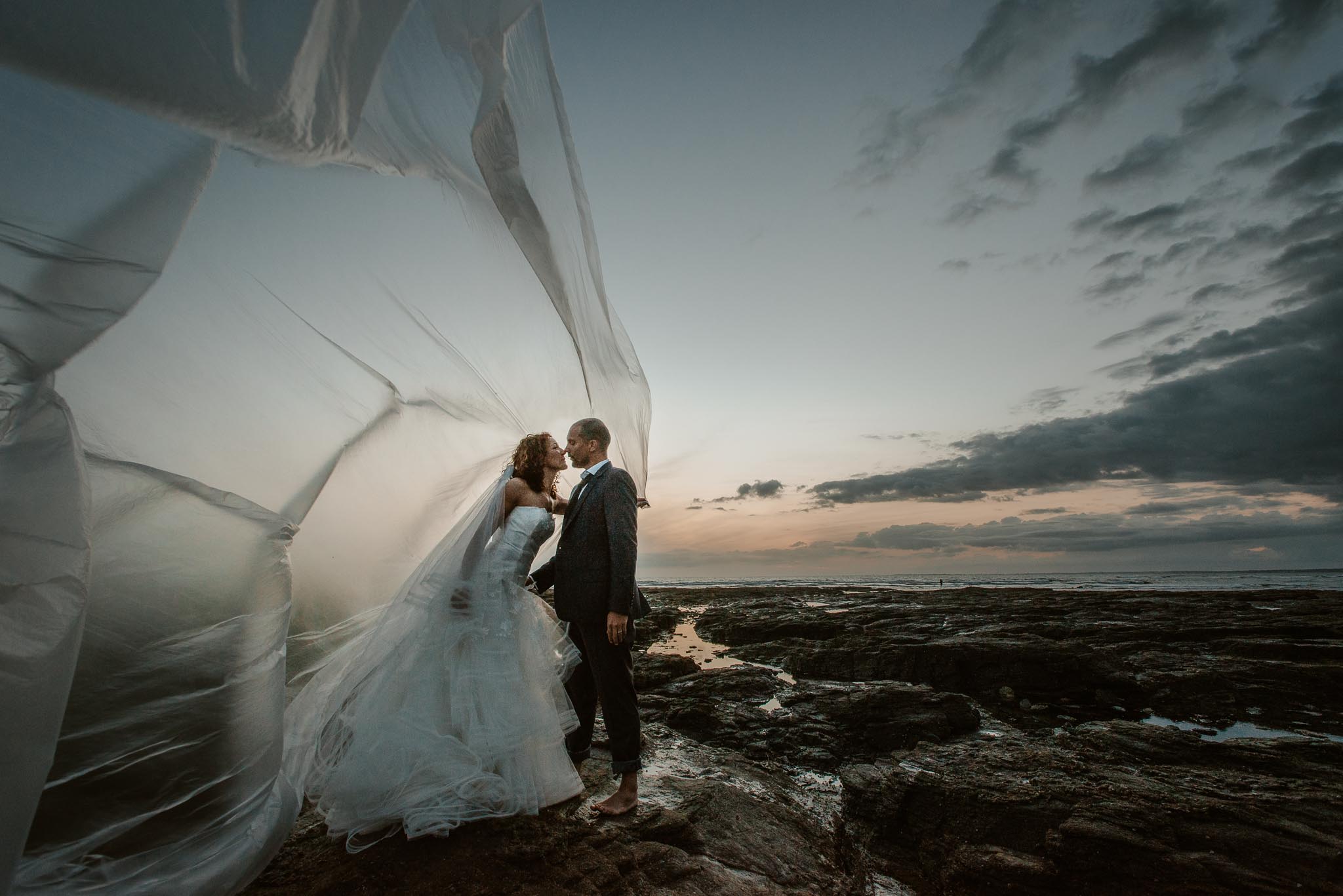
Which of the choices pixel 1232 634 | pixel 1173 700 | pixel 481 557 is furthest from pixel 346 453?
pixel 1232 634

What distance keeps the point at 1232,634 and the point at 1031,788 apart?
11.1 meters

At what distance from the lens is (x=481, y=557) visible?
9.61 ft

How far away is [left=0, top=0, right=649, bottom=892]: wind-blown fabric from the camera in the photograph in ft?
4.78

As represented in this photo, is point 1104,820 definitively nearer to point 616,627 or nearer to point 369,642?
point 616,627

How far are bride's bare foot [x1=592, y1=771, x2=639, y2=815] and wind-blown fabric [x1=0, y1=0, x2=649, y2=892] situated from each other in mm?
1334

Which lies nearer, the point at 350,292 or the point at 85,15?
the point at 85,15

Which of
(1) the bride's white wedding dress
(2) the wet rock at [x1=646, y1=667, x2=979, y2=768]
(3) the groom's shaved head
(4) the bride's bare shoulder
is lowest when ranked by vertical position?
(2) the wet rock at [x1=646, y1=667, x2=979, y2=768]

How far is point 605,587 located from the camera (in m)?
2.97

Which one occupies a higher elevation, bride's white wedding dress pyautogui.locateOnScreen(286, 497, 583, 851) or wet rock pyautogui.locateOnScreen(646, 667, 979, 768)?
bride's white wedding dress pyautogui.locateOnScreen(286, 497, 583, 851)

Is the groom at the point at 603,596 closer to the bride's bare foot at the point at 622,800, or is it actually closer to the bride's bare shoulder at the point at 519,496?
the bride's bare foot at the point at 622,800

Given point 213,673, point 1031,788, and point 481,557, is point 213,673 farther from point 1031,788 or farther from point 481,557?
point 1031,788

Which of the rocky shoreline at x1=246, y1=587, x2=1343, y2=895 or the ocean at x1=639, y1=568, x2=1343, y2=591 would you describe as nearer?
the rocky shoreline at x1=246, y1=587, x2=1343, y2=895

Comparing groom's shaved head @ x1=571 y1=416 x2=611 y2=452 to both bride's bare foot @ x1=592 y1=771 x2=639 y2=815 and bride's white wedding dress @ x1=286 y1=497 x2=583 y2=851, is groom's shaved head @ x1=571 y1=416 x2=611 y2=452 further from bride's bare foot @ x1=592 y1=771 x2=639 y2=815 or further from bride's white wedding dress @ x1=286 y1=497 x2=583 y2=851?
bride's bare foot @ x1=592 y1=771 x2=639 y2=815

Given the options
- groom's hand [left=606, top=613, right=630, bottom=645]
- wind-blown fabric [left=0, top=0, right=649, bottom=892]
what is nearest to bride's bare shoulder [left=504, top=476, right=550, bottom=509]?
wind-blown fabric [left=0, top=0, right=649, bottom=892]
